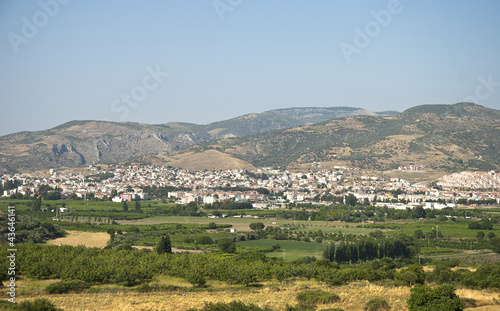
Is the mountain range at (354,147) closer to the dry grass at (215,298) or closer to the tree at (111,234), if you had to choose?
the tree at (111,234)

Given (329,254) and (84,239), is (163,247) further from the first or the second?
(84,239)

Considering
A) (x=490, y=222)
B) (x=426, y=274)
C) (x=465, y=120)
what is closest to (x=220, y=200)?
(x=490, y=222)

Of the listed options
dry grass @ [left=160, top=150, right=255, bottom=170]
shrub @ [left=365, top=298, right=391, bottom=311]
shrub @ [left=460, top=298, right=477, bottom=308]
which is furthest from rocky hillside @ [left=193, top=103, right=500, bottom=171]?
shrub @ [left=365, top=298, right=391, bottom=311]

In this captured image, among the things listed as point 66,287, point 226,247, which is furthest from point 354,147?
point 66,287

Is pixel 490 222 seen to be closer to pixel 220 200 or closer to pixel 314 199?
pixel 314 199

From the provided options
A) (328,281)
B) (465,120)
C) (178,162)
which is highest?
(465,120)
